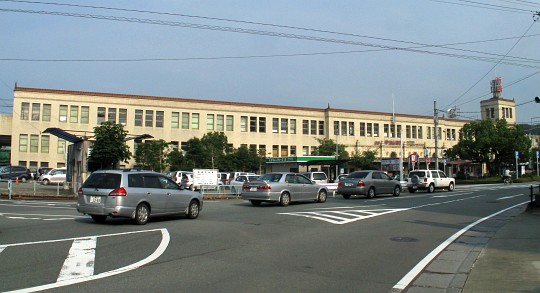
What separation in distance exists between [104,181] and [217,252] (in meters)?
5.99

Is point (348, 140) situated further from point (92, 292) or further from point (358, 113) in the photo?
point (92, 292)

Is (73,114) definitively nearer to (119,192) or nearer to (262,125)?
(262,125)

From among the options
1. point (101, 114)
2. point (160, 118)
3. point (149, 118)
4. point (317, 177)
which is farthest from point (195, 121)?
point (317, 177)

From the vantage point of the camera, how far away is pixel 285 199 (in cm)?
2211

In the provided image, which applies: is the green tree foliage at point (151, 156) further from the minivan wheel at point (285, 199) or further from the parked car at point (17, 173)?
the minivan wheel at point (285, 199)

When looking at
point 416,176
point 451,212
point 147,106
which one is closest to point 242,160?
point 147,106

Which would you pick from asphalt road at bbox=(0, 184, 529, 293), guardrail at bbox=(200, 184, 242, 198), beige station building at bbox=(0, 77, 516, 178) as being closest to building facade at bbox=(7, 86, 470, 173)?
beige station building at bbox=(0, 77, 516, 178)

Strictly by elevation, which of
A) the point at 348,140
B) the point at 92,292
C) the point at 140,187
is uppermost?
the point at 348,140

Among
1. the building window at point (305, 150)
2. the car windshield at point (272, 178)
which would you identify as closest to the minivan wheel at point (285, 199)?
the car windshield at point (272, 178)

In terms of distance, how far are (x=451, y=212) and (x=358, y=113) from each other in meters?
68.0

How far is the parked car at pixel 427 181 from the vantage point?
36.1 meters

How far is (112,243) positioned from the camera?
422 inches

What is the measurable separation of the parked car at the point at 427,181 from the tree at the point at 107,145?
21457 mm

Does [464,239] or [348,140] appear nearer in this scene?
[464,239]
